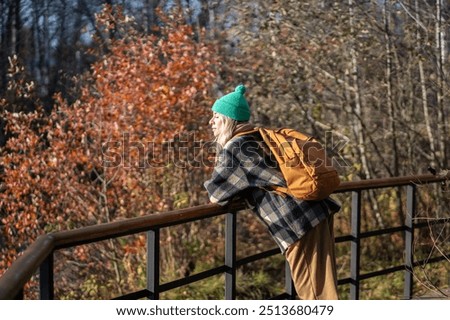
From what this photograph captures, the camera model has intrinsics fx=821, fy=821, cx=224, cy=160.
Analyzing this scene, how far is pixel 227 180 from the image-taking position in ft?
13.7

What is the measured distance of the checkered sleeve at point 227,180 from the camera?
164 inches

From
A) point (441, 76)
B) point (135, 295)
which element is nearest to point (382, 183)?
point (135, 295)

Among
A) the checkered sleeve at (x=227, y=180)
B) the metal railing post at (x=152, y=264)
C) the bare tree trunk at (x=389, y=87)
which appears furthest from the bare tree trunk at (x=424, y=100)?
the metal railing post at (x=152, y=264)

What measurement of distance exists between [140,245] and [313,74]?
3203 mm

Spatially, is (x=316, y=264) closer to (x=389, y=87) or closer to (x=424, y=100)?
(x=424, y=100)

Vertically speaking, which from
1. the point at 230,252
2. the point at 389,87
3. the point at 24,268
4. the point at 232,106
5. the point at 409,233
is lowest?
the point at 409,233

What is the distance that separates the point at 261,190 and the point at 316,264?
51cm

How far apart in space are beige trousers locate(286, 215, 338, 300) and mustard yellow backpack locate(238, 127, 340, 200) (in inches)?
11.6

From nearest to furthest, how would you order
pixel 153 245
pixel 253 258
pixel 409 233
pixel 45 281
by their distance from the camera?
1. pixel 45 281
2. pixel 153 245
3. pixel 253 258
4. pixel 409 233
